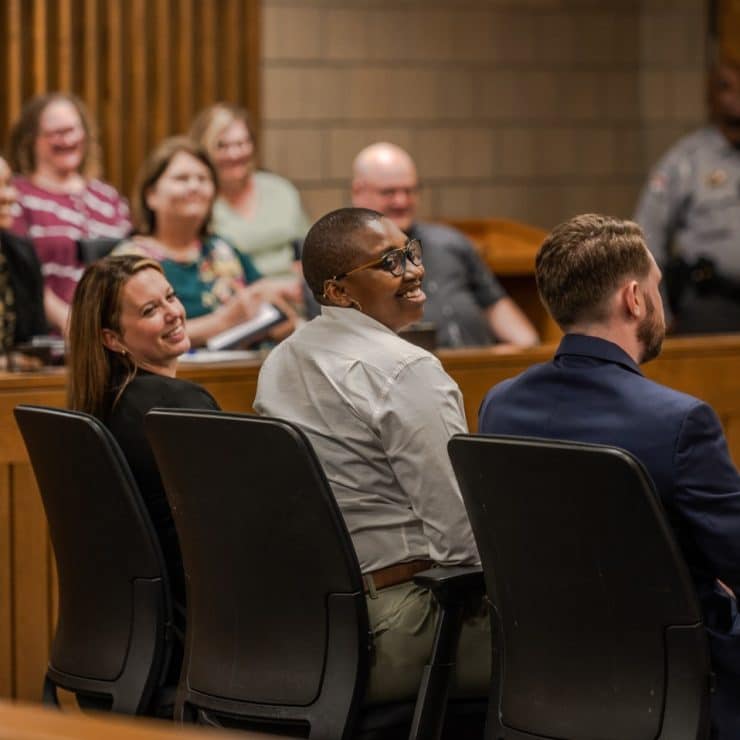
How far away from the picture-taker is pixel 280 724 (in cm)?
256

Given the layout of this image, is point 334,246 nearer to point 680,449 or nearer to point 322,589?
point 322,589

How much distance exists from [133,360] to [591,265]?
3.06ft

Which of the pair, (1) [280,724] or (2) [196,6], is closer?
(1) [280,724]

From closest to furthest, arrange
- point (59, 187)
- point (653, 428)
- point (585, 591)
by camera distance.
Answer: point (585, 591) < point (653, 428) < point (59, 187)

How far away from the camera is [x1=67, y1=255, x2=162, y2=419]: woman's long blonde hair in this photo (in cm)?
292

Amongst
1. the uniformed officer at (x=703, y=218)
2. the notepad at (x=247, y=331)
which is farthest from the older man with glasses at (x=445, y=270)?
the uniformed officer at (x=703, y=218)

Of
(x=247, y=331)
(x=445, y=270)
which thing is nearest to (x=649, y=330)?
(x=247, y=331)

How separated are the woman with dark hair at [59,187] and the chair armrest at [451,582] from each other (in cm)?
308

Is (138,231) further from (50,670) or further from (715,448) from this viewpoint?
(715,448)

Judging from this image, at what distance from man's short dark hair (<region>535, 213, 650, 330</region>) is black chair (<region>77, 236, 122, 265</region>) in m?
2.71

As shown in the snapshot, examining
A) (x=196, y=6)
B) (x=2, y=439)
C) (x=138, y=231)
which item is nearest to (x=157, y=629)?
(x=2, y=439)

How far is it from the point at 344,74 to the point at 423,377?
494 centimetres

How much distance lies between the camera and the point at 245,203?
19.4 feet

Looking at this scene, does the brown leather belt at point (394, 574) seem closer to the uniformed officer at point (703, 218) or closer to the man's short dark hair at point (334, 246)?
the man's short dark hair at point (334, 246)
